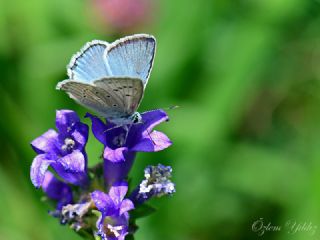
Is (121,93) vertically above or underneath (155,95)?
above

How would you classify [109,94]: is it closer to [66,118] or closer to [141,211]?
[66,118]

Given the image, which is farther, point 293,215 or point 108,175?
point 293,215

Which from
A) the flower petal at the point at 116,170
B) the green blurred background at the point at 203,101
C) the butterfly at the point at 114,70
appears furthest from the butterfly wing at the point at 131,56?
the green blurred background at the point at 203,101

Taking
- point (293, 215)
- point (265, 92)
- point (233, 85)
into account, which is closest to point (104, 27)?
point (233, 85)

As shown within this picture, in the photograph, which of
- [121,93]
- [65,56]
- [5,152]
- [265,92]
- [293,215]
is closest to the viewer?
[121,93]

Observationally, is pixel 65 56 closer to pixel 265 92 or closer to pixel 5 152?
pixel 5 152

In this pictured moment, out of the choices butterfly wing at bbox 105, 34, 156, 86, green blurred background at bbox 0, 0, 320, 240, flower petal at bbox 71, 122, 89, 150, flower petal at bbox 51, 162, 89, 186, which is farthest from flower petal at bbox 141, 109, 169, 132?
green blurred background at bbox 0, 0, 320, 240
